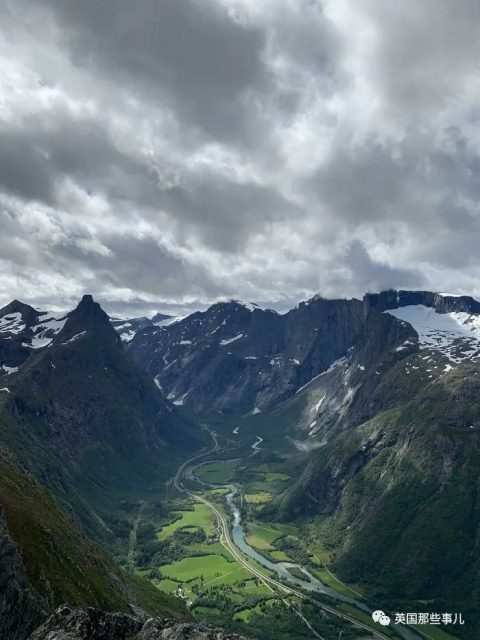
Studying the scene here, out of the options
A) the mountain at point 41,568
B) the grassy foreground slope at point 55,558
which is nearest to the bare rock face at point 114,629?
the mountain at point 41,568

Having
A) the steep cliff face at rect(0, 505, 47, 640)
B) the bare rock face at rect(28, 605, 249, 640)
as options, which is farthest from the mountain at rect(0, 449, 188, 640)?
the bare rock face at rect(28, 605, 249, 640)

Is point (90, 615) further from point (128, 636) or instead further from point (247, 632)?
point (247, 632)

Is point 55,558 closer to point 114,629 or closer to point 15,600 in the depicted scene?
point 15,600

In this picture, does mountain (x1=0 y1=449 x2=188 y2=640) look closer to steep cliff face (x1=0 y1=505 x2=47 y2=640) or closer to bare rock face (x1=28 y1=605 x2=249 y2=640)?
steep cliff face (x1=0 y1=505 x2=47 y2=640)

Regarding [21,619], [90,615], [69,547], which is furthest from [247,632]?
[90,615]

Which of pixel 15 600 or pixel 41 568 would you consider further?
pixel 41 568

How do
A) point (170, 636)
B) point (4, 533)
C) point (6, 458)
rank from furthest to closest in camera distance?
point (6, 458)
point (4, 533)
point (170, 636)

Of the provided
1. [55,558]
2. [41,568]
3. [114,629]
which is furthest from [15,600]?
[114,629]

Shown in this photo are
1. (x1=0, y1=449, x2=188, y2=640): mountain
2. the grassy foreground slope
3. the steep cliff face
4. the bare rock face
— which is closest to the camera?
the bare rock face
